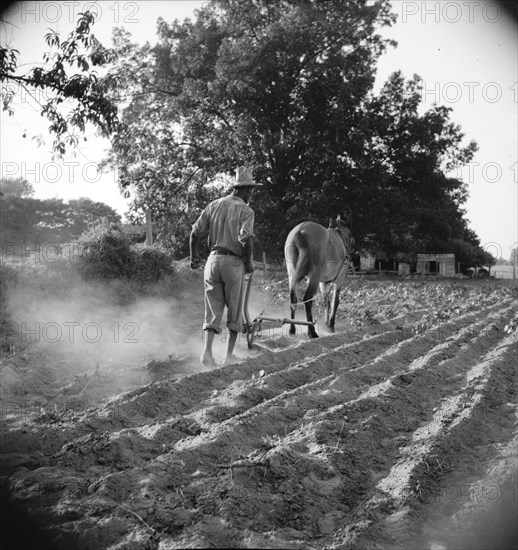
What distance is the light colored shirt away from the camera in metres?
6.87

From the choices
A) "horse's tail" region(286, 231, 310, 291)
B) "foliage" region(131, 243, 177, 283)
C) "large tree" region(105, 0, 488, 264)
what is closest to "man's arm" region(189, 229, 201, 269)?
"horse's tail" region(286, 231, 310, 291)

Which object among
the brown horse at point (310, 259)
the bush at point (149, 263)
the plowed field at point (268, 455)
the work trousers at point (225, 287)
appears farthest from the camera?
the bush at point (149, 263)

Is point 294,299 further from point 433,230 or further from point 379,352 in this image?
point 433,230

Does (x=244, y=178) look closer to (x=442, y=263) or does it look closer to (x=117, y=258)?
(x=117, y=258)

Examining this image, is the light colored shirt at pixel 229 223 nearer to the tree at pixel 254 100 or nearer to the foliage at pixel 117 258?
the foliage at pixel 117 258

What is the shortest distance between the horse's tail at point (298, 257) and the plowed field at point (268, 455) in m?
2.71

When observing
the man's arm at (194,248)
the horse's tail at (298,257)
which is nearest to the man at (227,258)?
the man's arm at (194,248)

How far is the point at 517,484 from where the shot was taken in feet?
12.3

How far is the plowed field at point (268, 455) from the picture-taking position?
3.16 metres

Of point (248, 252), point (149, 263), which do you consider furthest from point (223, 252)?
point (149, 263)

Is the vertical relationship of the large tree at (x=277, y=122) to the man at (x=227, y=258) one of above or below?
above

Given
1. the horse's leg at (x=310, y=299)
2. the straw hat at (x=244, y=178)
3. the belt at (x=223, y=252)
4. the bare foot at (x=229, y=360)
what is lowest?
the bare foot at (x=229, y=360)

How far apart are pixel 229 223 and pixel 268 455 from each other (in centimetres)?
355

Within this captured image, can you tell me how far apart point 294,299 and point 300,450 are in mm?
A: 5504
